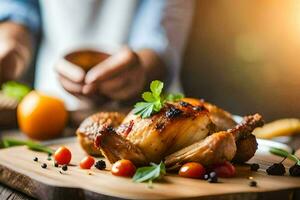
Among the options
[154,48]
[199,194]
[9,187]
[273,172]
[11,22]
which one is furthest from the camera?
[11,22]

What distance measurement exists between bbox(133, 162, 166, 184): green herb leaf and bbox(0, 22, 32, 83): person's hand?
1513 millimetres

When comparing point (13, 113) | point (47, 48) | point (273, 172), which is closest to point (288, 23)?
point (273, 172)

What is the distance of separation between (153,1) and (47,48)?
628 mm

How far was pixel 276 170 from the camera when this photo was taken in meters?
1.53

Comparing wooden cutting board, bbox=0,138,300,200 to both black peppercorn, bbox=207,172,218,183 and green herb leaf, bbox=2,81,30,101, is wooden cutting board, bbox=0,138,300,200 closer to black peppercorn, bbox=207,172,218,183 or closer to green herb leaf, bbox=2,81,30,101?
black peppercorn, bbox=207,172,218,183

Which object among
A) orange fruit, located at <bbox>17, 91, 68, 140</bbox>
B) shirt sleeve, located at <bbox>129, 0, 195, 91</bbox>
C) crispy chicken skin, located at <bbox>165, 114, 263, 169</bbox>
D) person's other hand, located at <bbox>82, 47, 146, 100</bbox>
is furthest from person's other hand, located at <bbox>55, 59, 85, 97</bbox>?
crispy chicken skin, located at <bbox>165, 114, 263, 169</bbox>

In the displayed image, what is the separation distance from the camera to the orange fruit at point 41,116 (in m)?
2.24

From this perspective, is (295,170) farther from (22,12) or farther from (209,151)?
(22,12)

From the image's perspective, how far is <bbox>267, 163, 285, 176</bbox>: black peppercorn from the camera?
60.1 inches

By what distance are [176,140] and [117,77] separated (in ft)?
3.15

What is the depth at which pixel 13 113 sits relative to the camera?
2.42m

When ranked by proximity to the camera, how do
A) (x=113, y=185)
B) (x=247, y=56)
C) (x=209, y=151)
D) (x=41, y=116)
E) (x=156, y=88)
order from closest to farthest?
(x=113, y=185) < (x=209, y=151) < (x=156, y=88) < (x=41, y=116) < (x=247, y=56)

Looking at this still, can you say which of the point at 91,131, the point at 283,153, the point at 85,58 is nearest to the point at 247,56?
the point at 85,58

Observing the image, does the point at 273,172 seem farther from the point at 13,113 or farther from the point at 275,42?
the point at 13,113
